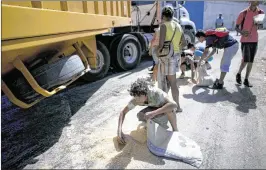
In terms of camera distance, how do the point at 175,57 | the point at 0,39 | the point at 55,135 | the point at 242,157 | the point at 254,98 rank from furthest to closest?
1. the point at 254,98
2. the point at 175,57
3. the point at 55,135
4. the point at 242,157
5. the point at 0,39

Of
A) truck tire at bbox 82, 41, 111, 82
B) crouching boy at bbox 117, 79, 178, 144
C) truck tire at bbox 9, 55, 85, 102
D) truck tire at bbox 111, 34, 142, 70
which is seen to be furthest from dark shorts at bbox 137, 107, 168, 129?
truck tire at bbox 111, 34, 142, 70

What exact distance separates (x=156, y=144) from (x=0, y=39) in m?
1.85

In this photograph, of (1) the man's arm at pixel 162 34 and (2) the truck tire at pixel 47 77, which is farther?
(1) the man's arm at pixel 162 34

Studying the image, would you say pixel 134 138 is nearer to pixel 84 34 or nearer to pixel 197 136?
pixel 197 136

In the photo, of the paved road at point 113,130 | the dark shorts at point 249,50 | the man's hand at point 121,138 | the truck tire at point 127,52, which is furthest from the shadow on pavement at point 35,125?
the dark shorts at point 249,50

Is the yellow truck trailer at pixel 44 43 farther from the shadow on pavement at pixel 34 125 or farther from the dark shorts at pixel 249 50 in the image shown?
the dark shorts at pixel 249 50

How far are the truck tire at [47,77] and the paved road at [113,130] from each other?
2.19 feet

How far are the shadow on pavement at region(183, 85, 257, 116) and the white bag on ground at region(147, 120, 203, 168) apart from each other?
1634 mm

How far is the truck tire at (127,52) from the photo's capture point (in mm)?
6398

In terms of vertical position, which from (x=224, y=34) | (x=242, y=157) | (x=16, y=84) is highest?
(x=224, y=34)

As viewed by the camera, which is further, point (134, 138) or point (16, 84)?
point (134, 138)

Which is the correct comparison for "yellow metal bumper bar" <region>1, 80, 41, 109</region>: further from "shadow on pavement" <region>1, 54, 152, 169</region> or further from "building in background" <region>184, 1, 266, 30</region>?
"building in background" <region>184, 1, 266, 30</region>

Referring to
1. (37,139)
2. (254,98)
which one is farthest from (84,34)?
(254,98)

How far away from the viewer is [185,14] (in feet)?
31.3
